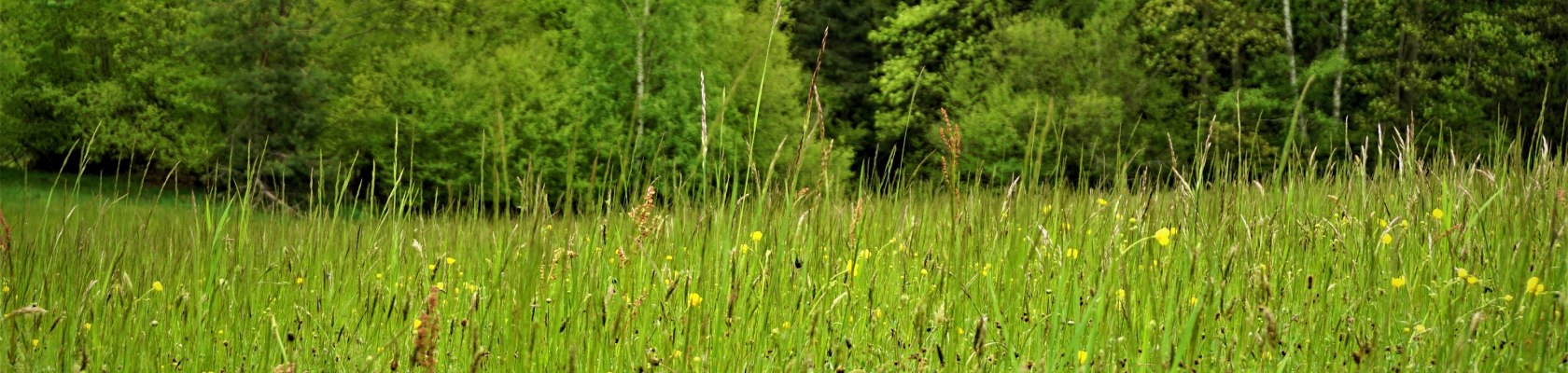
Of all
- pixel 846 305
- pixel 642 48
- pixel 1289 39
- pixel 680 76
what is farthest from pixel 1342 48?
pixel 846 305

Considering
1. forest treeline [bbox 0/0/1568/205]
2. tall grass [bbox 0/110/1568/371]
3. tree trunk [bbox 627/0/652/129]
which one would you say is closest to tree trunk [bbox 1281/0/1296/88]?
forest treeline [bbox 0/0/1568/205]

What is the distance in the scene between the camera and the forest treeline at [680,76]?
22609 millimetres

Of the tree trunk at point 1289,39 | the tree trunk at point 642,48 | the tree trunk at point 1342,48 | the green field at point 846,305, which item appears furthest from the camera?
the tree trunk at point 1289,39

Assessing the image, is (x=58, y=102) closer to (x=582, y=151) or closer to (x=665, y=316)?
(x=582, y=151)

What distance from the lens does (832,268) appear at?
287 cm

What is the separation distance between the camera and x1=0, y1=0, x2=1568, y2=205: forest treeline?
22609 millimetres

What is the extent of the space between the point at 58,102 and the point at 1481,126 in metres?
29.2

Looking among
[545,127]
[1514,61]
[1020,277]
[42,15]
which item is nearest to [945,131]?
[1020,277]

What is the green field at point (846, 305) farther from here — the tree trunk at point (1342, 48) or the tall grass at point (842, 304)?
the tree trunk at point (1342, 48)

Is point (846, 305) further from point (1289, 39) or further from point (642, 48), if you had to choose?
point (1289, 39)

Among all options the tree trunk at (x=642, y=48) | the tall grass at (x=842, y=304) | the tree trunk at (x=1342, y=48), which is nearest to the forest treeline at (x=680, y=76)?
the tree trunk at (x=642, y=48)

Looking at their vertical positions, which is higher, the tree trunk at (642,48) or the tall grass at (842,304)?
the tree trunk at (642,48)

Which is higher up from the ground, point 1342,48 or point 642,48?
point 1342,48

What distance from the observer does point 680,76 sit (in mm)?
23672
